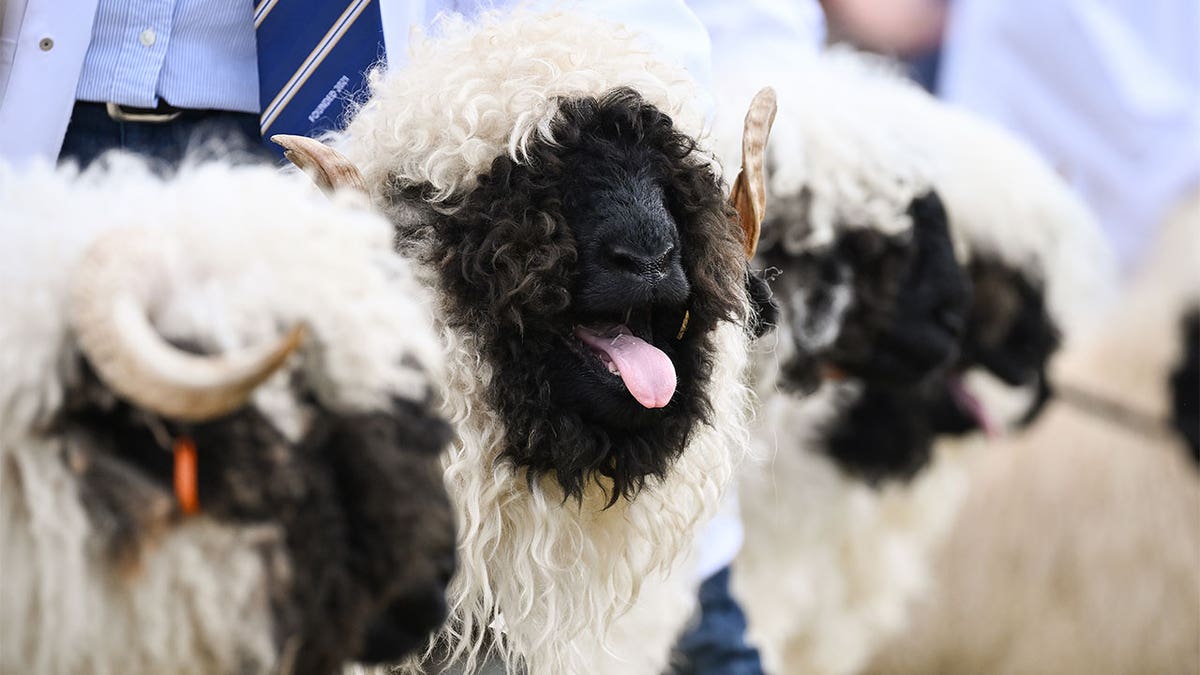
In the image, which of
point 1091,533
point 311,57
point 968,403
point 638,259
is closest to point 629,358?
point 638,259

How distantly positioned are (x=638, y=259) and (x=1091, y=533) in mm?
2637

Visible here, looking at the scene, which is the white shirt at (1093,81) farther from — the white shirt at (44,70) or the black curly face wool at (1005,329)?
the white shirt at (44,70)

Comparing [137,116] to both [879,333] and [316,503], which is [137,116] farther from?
[879,333]

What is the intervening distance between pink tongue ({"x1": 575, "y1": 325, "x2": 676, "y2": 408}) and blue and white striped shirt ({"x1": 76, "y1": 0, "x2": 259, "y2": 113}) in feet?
2.21

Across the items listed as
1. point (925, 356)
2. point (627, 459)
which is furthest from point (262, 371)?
point (925, 356)

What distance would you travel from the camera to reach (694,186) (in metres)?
1.56

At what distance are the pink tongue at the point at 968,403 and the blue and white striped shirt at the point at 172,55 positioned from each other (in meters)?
1.92

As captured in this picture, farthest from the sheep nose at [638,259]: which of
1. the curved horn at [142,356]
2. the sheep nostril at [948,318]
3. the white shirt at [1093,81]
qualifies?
the white shirt at [1093,81]

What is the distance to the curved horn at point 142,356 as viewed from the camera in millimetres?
1055

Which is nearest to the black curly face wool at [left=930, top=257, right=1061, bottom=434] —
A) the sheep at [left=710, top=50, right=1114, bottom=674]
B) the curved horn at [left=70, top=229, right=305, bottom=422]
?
the sheep at [left=710, top=50, right=1114, bottom=674]

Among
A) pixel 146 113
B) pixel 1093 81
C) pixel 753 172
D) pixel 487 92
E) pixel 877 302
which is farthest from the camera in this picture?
pixel 1093 81

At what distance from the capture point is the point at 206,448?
1126 mm

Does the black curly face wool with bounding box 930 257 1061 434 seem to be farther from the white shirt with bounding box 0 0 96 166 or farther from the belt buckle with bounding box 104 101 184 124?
the white shirt with bounding box 0 0 96 166

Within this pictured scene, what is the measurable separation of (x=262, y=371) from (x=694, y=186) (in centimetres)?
64
